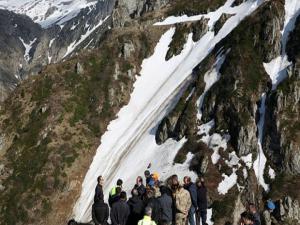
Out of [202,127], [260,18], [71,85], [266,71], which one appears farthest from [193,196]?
[71,85]

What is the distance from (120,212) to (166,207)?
3.02 metres

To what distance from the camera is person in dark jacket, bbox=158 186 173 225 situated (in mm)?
24484

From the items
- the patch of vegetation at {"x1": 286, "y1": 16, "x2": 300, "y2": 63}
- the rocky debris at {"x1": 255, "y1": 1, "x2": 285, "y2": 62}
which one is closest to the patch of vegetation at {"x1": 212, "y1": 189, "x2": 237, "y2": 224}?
the patch of vegetation at {"x1": 286, "y1": 16, "x2": 300, "y2": 63}

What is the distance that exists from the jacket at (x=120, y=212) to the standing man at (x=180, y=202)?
3.26 metres

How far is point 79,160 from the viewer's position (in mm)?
78812

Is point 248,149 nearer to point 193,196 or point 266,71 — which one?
point 266,71

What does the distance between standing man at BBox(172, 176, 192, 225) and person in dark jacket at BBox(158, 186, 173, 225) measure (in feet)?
1.49

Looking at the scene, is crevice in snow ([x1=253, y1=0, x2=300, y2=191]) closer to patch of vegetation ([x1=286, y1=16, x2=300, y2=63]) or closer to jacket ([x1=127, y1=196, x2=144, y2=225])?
patch of vegetation ([x1=286, y1=16, x2=300, y2=63])

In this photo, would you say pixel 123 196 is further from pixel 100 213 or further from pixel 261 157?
pixel 261 157

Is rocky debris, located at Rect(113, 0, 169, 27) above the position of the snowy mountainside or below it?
above

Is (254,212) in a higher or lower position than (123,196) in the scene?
higher

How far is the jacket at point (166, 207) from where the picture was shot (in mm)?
24484

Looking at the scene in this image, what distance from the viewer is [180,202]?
25.2 metres

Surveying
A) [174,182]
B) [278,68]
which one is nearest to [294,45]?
[278,68]
